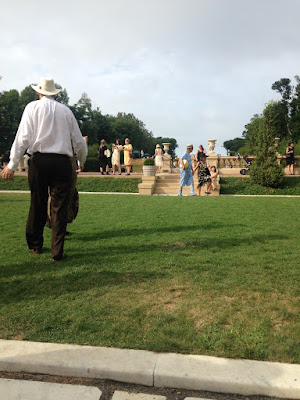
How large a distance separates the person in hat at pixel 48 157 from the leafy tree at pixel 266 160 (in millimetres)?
14491

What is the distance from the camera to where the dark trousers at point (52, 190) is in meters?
4.33

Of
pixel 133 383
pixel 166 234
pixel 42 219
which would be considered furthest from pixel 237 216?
pixel 133 383

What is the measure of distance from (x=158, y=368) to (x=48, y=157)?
9.68 ft

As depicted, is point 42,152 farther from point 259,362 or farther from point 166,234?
point 259,362

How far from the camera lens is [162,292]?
3254mm

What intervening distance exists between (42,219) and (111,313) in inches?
85.4

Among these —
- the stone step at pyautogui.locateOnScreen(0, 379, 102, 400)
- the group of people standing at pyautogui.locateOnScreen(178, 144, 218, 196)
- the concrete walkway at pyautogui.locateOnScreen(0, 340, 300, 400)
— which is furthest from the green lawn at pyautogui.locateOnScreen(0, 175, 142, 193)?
the stone step at pyautogui.locateOnScreen(0, 379, 102, 400)

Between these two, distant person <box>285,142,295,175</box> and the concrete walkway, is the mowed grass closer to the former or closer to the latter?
the concrete walkway

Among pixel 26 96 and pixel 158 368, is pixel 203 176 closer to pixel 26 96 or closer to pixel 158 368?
pixel 158 368

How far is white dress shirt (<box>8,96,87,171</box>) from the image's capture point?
429 centimetres

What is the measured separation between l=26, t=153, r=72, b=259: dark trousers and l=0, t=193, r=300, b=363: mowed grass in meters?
0.32

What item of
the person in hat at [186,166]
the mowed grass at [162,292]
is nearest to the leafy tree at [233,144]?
the person in hat at [186,166]

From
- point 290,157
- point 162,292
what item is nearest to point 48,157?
point 162,292

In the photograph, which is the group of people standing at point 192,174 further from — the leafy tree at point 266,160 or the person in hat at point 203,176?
the leafy tree at point 266,160
